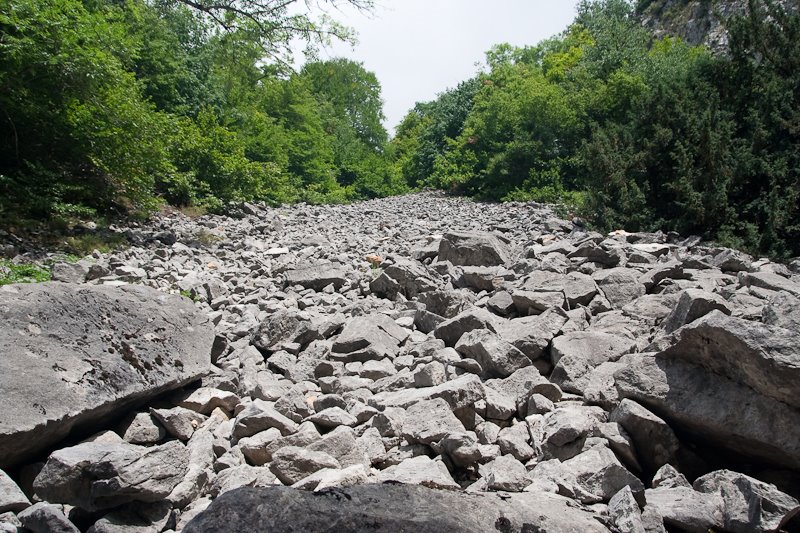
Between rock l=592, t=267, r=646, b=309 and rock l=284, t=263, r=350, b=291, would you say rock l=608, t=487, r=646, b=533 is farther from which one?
rock l=284, t=263, r=350, b=291

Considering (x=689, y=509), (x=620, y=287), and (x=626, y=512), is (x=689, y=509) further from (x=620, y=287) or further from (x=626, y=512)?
(x=620, y=287)

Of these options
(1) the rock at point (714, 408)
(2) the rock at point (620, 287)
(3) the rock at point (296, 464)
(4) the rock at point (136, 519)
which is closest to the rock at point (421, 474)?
(3) the rock at point (296, 464)

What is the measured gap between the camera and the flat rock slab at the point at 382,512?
1.85m

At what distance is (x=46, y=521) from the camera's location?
232 centimetres

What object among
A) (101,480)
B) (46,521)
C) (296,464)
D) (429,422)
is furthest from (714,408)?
(46,521)

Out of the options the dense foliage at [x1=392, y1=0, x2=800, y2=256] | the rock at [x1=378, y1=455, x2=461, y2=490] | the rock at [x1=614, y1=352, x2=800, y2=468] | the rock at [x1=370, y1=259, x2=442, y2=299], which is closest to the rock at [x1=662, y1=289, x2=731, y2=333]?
the rock at [x1=614, y1=352, x2=800, y2=468]

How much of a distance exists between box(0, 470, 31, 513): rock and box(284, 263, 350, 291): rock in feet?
14.9

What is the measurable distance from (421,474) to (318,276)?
4.63 metres

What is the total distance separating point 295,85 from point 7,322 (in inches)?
1053

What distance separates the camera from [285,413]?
3.65m

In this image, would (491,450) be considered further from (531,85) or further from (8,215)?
(531,85)

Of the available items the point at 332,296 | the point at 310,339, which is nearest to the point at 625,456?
the point at 310,339

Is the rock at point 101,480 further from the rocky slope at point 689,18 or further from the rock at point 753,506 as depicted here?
the rocky slope at point 689,18

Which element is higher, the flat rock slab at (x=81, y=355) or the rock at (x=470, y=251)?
the rock at (x=470, y=251)
